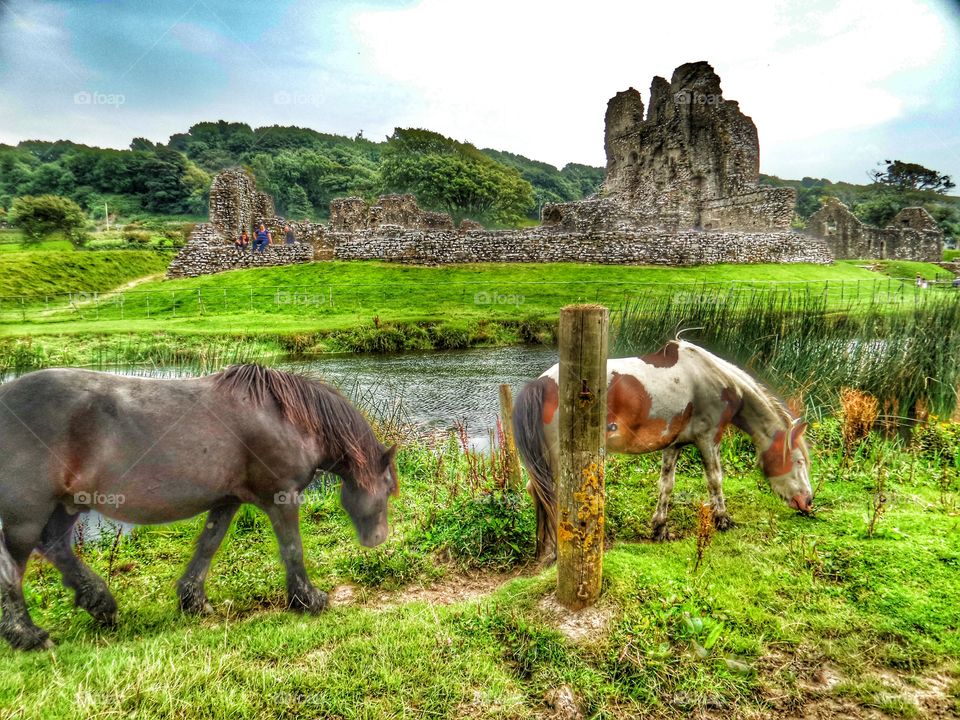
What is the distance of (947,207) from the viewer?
44719 millimetres

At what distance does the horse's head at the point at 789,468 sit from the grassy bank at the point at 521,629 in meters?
0.23

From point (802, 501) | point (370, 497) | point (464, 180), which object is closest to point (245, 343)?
point (370, 497)

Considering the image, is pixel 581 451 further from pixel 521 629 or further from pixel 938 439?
pixel 938 439

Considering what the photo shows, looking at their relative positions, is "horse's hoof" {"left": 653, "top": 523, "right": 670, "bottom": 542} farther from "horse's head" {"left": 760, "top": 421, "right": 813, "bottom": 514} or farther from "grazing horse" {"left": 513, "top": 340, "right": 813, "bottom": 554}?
"horse's head" {"left": 760, "top": 421, "right": 813, "bottom": 514}

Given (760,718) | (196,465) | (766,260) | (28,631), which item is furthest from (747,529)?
(766,260)

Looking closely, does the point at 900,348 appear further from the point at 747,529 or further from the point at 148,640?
the point at 148,640

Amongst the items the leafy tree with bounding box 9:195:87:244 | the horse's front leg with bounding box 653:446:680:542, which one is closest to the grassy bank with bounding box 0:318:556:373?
the leafy tree with bounding box 9:195:87:244

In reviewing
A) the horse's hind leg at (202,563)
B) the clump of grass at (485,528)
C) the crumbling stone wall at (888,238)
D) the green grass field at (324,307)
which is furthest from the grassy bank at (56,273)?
the crumbling stone wall at (888,238)

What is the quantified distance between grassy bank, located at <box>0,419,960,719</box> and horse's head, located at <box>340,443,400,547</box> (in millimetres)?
542

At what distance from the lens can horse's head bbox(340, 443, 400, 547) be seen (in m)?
3.73

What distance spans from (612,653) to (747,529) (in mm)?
2190

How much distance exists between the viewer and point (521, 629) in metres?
3.27

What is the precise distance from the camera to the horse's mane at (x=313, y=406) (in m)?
3.40

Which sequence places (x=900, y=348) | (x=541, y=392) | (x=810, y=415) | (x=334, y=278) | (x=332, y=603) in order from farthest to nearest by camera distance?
(x=334, y=278) → (x=900, y=348) → (x=810, y=415) → (x=541, y=392) → (x=332, y=603)
